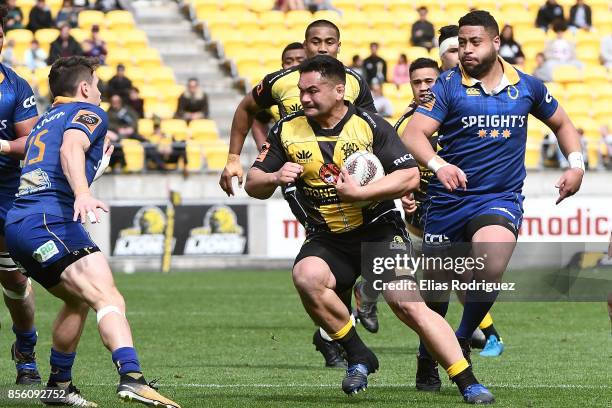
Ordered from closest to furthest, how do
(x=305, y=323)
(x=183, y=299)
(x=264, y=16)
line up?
(x=305, y=323)
(x=183, y=299)
(x=264, y=16)

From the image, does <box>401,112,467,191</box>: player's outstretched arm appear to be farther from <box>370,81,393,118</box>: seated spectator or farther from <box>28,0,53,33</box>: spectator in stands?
<box>28,0,53,33</box>: spectator in stands

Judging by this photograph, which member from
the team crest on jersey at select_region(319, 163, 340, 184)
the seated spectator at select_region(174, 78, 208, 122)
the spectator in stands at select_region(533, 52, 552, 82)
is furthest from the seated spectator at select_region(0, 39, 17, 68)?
the team crest on jersey at select_region(319, 163, 340, 184)

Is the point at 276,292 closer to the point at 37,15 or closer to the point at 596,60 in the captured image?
the point at 37,15

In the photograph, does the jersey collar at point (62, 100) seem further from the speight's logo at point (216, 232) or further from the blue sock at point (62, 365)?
the speight's logo at point (216, 232)

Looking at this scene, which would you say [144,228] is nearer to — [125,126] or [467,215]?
[125,126]

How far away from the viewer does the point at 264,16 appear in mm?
27094

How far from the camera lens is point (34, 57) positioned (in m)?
24.0

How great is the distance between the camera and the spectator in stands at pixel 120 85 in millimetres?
23109

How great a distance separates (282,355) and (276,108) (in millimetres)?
2119

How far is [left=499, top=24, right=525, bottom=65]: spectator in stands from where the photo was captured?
25.2m

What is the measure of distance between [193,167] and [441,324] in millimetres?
14716

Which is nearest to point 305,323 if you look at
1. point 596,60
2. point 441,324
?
point 441,324

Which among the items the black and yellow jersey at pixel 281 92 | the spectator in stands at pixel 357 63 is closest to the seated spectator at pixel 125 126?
the spectator in stands at pixel 357 63

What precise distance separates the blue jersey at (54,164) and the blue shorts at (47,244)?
0.06 metres
